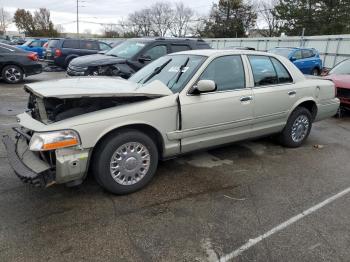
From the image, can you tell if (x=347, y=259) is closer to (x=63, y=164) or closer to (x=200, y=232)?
(x=200, y=232)

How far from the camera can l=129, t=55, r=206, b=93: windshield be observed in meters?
4.22

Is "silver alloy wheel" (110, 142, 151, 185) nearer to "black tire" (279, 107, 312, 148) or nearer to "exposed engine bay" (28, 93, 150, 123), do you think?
"exposed engine bay" (28, 93, 150, 123)

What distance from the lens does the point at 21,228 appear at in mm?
3076

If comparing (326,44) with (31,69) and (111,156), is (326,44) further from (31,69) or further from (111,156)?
(111,156)

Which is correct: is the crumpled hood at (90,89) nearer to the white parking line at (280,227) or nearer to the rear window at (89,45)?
the white parking line at (280,227)

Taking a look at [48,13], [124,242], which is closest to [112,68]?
[124,242]

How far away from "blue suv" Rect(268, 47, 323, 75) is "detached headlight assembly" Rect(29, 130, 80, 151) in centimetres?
1333

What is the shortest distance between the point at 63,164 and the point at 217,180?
6.45ft

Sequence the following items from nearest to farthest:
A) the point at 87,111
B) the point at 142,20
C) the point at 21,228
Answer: the point at 21,228, the point at 87,111, the point at 142,20

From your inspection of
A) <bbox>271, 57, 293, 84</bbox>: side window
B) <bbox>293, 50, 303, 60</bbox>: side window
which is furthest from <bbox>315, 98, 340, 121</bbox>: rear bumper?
<bbox>293, 50, 303, 60</bbox>: side window

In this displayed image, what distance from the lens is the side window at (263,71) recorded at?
15.8ft

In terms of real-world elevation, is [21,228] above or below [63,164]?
below

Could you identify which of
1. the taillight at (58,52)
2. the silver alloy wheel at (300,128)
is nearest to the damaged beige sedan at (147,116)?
the silver alloy wheel at (300,128)

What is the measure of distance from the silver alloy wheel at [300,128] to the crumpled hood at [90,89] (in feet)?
8.66
